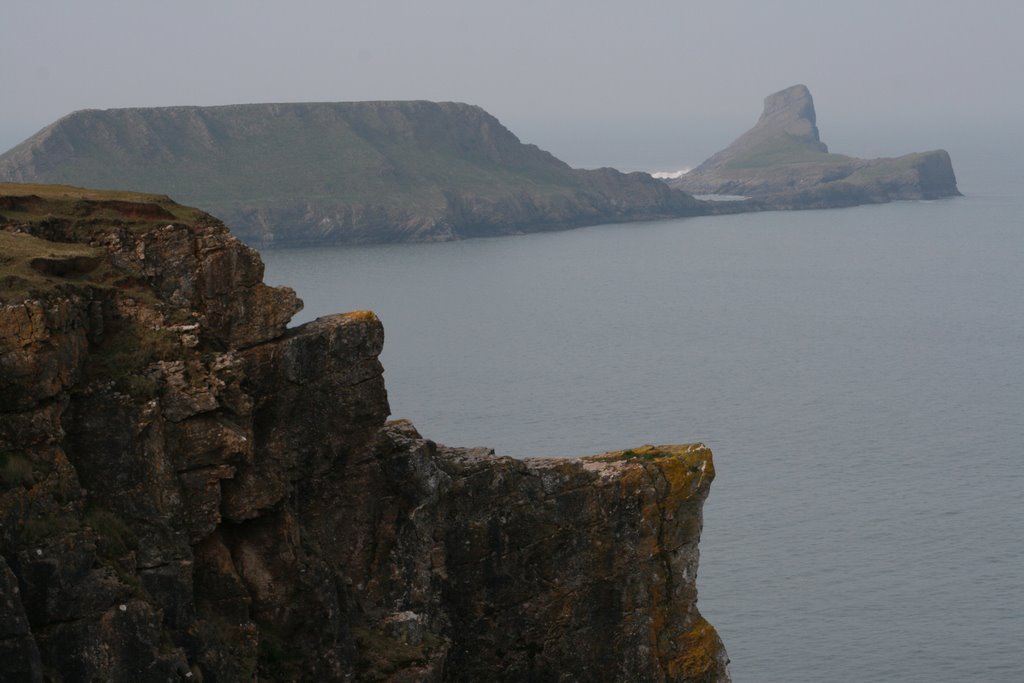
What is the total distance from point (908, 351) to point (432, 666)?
5287 inches

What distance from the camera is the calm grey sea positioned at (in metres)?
65.8

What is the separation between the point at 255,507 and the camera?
22578 millimetres

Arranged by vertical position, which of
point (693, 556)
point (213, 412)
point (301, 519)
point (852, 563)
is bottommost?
point (852, 563)

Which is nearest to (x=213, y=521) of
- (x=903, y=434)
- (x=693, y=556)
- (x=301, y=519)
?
(x=301, y=519)

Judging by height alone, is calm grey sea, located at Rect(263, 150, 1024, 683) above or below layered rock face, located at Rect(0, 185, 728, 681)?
below

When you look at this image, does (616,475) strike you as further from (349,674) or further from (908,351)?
(908,351)

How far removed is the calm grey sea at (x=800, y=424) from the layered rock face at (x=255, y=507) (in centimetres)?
3017

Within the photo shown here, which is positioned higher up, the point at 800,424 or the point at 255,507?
the point at 255,507

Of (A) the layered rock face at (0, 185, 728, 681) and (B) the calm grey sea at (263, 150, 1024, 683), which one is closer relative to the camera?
(A) the layered rock face at (0, 185, 728, 681)

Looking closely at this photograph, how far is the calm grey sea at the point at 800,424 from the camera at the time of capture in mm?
65750

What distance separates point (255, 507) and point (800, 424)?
92.6m

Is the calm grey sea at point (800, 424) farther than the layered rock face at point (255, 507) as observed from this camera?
Yes

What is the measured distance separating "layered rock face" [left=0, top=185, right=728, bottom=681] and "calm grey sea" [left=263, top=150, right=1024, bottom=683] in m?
30.2

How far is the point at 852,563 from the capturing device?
7525cm
